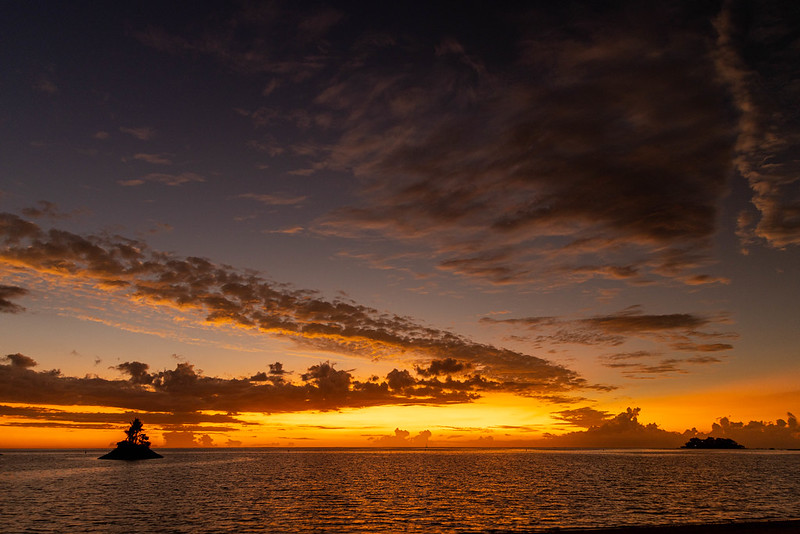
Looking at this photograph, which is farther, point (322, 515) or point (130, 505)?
point (130, 505)

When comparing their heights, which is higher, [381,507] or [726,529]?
[726,529]

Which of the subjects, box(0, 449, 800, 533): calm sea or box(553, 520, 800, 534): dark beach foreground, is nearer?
box(553, 520, 800, 534): dark beach foreground

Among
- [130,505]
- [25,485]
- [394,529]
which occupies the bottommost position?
[25,485]

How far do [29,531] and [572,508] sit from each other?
64.4 meters

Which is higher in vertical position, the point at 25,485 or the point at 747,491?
the point at 747,491

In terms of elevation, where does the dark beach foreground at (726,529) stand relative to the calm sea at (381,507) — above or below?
above

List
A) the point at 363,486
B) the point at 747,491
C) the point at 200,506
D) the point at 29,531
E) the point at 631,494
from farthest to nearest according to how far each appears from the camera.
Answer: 1. the point at 363,486
2. the point at 747,491
3. the point at 631,494
4. the point at 200,506
5. the point at 29,531

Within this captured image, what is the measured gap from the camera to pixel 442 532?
49.1 metres

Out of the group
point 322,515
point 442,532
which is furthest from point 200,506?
point 442,532

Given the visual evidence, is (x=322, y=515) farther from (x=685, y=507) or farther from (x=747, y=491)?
(x=747, y=491)

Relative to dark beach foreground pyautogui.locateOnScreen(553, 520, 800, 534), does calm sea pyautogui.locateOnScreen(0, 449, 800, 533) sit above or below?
below

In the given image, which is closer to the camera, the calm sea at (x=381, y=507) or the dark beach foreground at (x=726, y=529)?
the dark beach foreground at (x=726, y=529)

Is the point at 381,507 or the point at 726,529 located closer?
the point at 726,529

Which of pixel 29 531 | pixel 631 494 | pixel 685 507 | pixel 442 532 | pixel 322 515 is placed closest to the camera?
pixel 442 532
